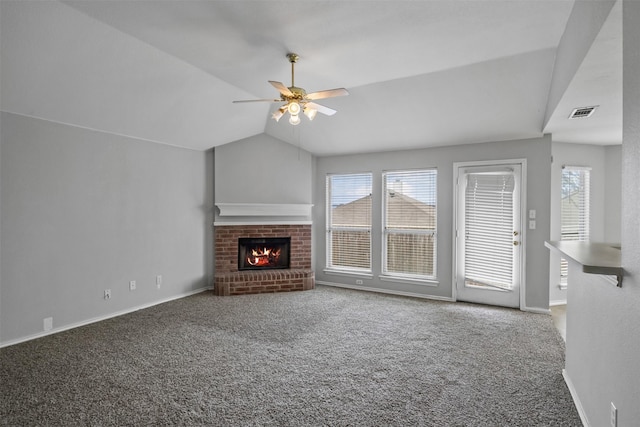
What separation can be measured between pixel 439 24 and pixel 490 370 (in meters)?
2.88

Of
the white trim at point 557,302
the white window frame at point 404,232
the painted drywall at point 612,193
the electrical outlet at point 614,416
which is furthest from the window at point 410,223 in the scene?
the electrical outlet at point 614,416

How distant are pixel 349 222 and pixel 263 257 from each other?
1636 millimetres

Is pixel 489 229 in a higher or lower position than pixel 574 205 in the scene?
lower

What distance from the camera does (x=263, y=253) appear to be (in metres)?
5.94

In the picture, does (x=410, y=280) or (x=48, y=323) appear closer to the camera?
(x=48, y=323)

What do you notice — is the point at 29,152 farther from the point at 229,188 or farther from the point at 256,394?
the point at 256,394

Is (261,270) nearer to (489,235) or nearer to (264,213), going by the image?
(264,213)

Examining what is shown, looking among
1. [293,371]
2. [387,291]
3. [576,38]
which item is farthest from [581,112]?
[293,371]

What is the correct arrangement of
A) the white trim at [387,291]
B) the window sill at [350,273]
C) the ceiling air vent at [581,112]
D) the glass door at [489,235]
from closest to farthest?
the ceiling air vent at [581,112], the glass door at [489,235], the white trim at [387,291], the window sill at [350,273]

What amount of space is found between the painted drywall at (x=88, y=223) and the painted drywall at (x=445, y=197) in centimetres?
213

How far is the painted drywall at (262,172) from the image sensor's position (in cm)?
566

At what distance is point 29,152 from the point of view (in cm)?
345

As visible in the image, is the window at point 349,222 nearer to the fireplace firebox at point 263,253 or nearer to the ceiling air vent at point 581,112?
the fireplace firebox at point 263,253

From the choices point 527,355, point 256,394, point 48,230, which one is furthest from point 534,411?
point 48,230
